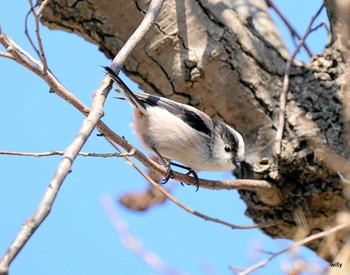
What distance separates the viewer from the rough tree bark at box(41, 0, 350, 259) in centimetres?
290

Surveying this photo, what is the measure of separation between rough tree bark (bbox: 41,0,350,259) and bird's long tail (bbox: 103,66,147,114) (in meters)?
0.27

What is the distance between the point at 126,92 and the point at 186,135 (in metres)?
0.41

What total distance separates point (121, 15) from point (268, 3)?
1016 millimetres

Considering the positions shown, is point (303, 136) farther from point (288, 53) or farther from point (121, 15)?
point (121, 15)

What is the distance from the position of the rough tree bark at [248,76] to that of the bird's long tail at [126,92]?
271 mm

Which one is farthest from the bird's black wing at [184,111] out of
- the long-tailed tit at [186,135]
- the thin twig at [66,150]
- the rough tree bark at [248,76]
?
the thin twig at [66,150]

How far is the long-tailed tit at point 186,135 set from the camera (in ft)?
9.30

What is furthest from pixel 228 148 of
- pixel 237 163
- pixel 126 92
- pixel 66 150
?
pixel 66 150

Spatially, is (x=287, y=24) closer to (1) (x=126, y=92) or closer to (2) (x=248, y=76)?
(2) (x=248, y=76)

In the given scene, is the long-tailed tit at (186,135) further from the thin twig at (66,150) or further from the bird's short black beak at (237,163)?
the thin twig at (66,150)

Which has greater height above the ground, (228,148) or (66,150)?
(228,148)

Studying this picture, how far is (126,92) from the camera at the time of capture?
2570 mm

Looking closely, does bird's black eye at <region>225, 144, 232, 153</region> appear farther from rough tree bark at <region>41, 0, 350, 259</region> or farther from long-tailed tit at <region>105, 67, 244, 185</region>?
rough tree bark at <region>41, 0, 350, 259</region>

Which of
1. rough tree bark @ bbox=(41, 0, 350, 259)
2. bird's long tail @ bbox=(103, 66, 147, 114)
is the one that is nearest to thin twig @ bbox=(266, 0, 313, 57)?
rough tree bark @ bbox=(41, 0, 350, 259)
